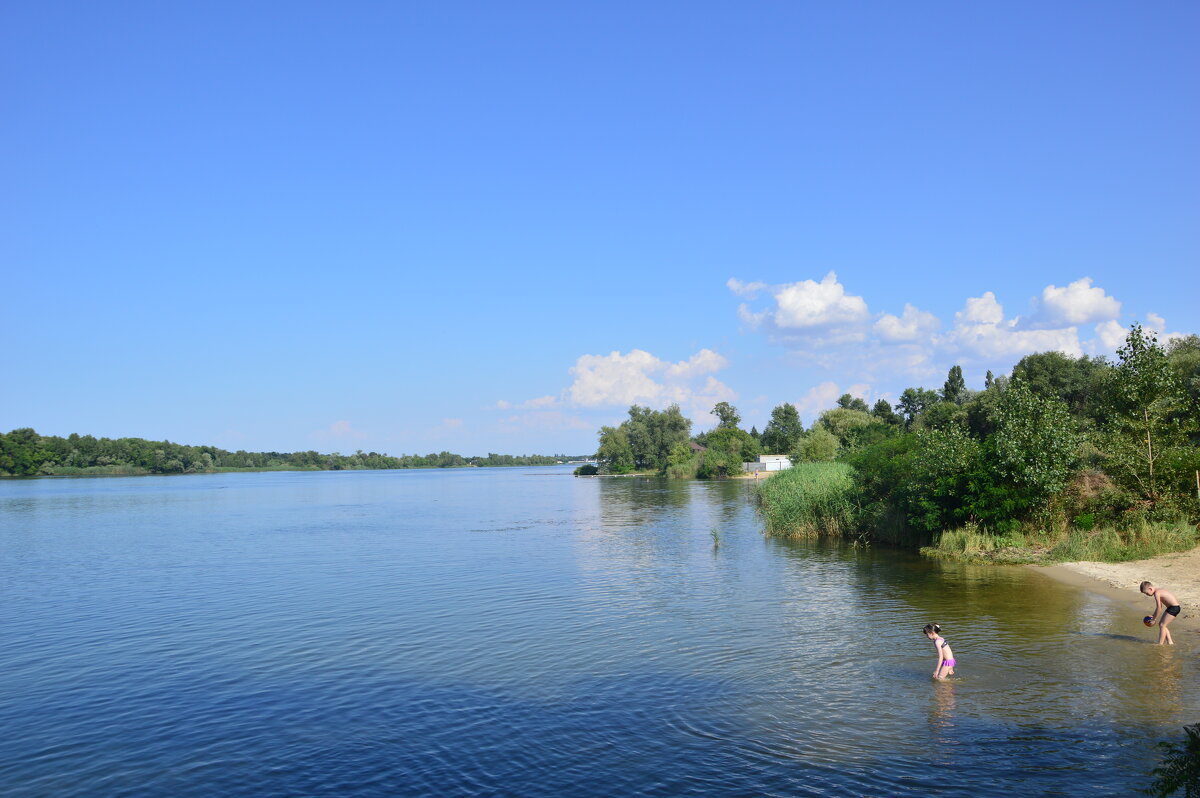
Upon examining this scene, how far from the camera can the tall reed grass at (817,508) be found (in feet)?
149

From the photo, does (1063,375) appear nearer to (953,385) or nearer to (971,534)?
(953,385)

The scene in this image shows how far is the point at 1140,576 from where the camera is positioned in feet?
90.1

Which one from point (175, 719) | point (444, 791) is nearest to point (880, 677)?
point (444, 791)

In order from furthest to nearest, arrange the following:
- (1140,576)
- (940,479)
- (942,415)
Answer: (942,415)
(940,479)
(1140,576)

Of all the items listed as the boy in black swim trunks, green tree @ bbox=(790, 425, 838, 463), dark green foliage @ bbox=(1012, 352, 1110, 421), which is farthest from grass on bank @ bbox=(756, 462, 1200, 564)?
dark green foliage @ bbox=(1012, 352, 1110, 421)

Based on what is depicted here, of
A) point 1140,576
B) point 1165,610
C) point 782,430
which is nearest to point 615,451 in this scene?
point 782,430

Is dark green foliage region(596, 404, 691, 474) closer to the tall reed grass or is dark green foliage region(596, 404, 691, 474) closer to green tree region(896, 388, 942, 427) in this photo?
green tree region(896, 388, 942, 427)

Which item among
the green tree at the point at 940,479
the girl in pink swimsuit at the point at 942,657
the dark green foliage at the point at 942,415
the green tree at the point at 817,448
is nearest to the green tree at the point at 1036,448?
the green tree at the point at 940,479

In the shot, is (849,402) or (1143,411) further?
(849,402)

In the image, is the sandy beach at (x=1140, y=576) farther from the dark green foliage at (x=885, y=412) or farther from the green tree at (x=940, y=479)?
the dark green foliage at (x=885, y=412)

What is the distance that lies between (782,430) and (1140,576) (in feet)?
487

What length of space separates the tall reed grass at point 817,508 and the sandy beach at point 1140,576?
13739 mm

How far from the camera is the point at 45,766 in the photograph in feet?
46.4

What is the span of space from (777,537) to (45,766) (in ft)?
130
